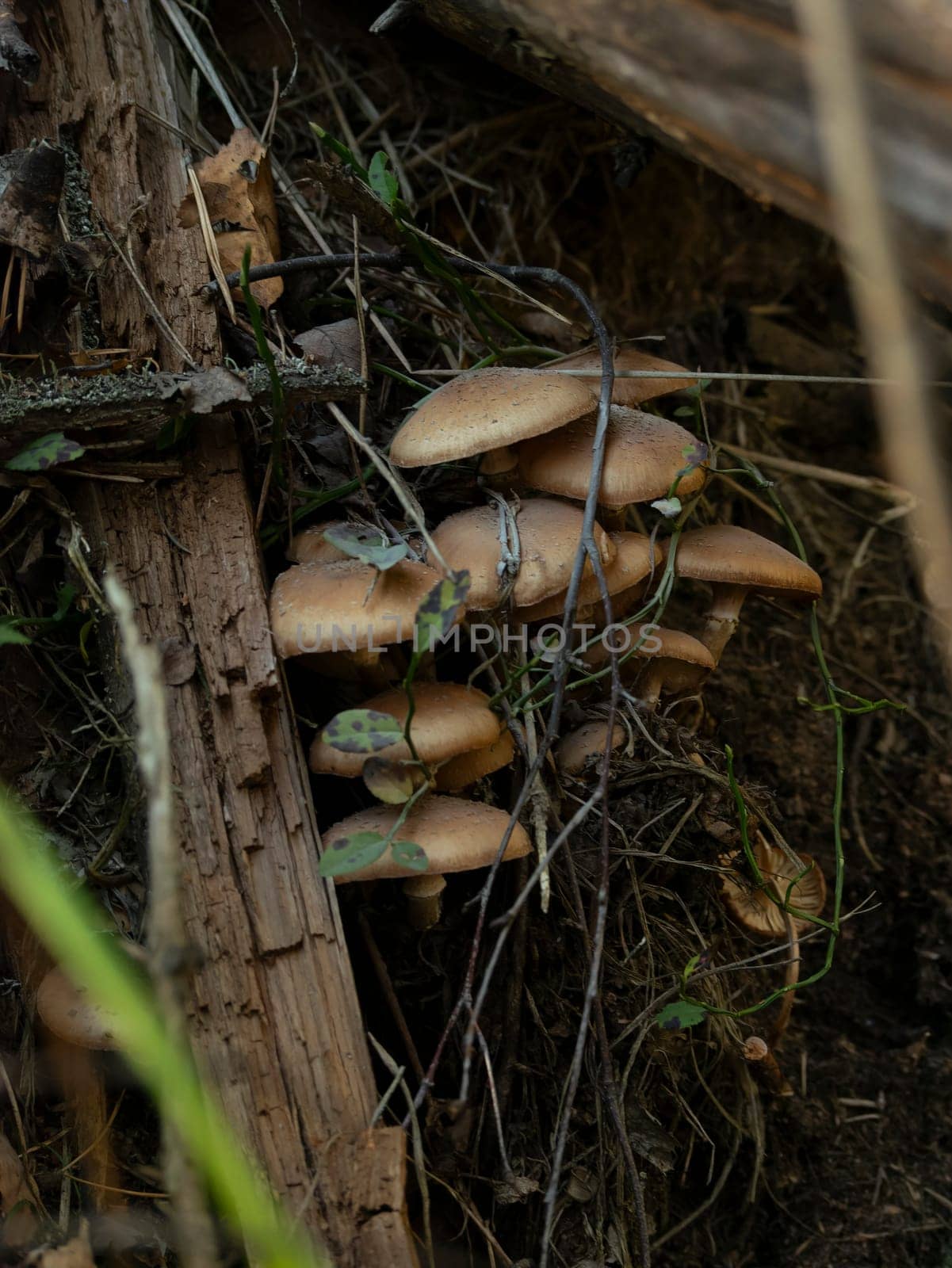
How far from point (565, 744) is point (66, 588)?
1186 mm

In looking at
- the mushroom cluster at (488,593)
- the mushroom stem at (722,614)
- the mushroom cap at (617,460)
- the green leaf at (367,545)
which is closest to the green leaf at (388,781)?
the mushroom cluster at (488,593)

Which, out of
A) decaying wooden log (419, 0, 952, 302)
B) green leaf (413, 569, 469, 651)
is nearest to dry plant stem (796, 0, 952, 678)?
decaying wooden log (419, 0, 952, 302)

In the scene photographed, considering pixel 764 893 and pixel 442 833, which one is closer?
pixel 442 833

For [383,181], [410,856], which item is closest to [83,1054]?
[410,856]

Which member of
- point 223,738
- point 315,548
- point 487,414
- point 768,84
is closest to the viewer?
point 768,84

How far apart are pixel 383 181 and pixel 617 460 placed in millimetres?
896

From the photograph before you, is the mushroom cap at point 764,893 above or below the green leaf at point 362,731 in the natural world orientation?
below

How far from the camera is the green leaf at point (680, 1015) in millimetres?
2098

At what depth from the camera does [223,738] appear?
1.98 meters

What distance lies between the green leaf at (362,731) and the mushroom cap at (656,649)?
2.12ft

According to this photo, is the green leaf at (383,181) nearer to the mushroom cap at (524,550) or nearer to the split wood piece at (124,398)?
the split wood piece at (124,398)

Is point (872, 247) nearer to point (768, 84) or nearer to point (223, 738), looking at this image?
point (768, 84)

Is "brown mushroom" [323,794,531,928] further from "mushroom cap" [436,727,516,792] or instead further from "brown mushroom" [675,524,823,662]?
"brown mushroom" [675,524,823,662]

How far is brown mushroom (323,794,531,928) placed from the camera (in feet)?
6.02
